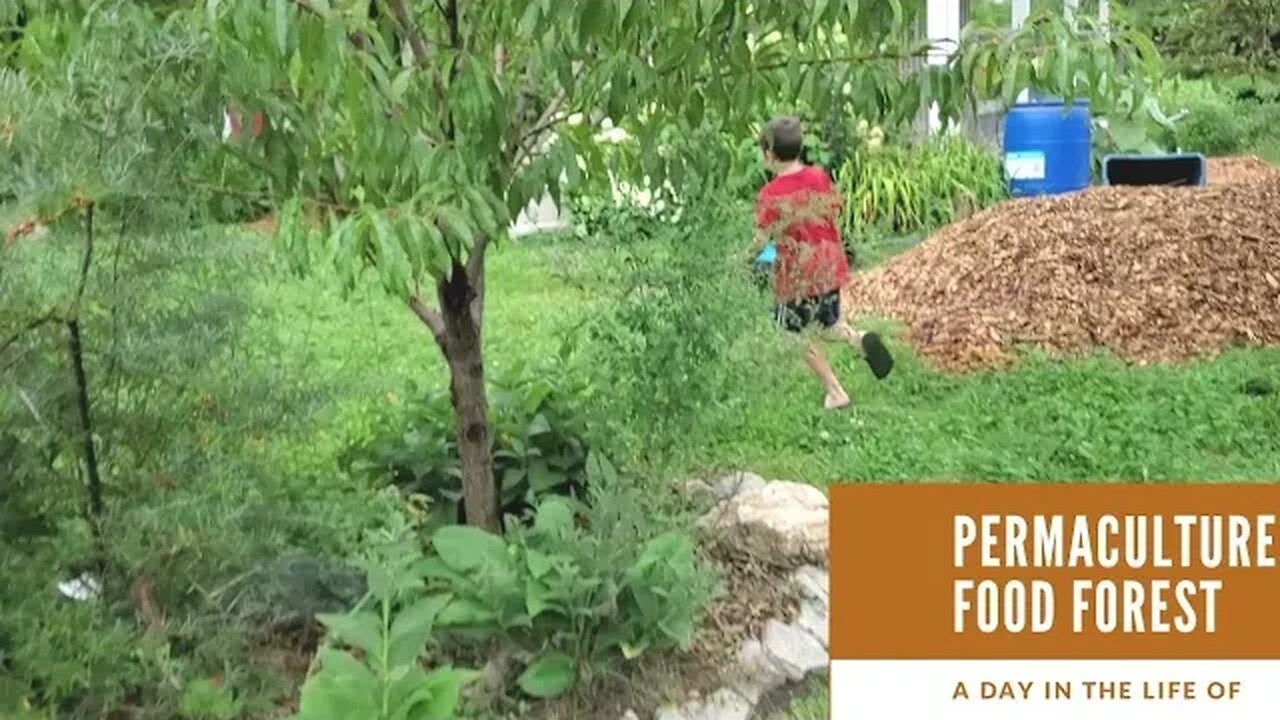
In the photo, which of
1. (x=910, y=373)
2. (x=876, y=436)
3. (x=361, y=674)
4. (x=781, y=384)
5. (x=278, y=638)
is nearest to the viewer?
(x=361, y=674)

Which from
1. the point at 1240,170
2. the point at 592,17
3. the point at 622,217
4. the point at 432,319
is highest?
the point at 592,17

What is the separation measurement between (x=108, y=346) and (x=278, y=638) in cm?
57

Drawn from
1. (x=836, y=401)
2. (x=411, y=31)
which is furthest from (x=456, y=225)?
(x=836, y=401)

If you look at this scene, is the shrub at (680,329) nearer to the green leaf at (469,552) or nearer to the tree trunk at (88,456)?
the green leaf at (469,552)

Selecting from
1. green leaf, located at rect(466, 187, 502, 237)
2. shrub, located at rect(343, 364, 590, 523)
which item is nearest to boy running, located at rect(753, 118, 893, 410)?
shrub, located at rect(343, 364, 590, 523)

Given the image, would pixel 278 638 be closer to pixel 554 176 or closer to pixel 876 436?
pixel 554 176

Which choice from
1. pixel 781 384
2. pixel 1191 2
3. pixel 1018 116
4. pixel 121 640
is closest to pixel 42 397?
pixel 121 640

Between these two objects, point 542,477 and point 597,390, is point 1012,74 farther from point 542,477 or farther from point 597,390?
point 542,477

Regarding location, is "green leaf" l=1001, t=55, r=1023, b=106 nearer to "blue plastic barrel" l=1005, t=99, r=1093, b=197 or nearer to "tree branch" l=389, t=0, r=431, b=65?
"tree branch" l=389, t=0, r=431, b=65

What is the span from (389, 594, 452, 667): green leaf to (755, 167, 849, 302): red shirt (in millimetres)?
1122

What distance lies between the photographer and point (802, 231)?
3.33 m

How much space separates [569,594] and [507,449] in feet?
2.40

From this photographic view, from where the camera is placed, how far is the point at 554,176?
279 centimetres

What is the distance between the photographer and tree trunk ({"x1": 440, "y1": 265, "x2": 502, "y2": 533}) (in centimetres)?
314
